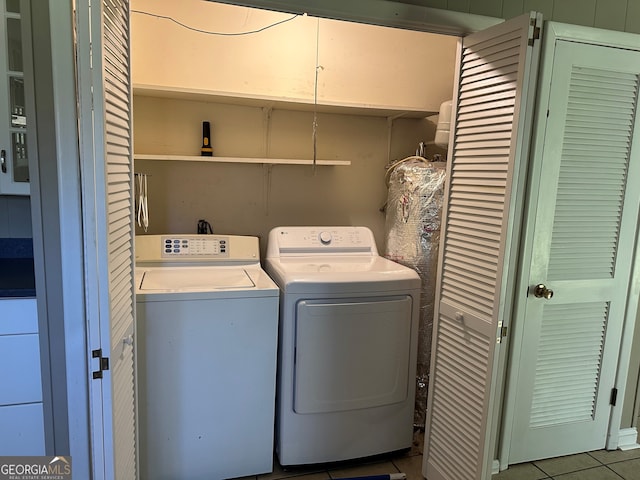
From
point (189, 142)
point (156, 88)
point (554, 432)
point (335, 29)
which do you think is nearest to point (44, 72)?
point (156, 88)

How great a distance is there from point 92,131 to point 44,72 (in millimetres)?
226

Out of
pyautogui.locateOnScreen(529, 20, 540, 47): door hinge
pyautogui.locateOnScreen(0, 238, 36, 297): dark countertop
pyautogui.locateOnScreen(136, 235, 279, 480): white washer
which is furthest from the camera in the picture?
pyautogui.locateOnScreen(136, 235, 279, 480): white washer

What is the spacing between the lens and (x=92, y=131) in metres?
1.18

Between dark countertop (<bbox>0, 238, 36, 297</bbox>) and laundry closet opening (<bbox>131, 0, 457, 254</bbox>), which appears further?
laundry closet opening (<bbox>131, 0, 457, 254</bbox>)

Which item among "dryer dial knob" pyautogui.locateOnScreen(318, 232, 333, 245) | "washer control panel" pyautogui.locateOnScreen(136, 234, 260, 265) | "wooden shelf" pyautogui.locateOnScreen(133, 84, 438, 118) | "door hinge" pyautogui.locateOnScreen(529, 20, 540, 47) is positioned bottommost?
"washer control panel" pyautogui.locateOnScreen(136, 234, 260, 265)

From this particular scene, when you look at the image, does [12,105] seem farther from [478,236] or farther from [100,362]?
[478,236]

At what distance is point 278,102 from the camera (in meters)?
→ 2.53

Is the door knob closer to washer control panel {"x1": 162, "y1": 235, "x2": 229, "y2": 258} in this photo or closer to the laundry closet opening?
the laundry closet opening

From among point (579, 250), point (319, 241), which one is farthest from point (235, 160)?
point (579, 250)

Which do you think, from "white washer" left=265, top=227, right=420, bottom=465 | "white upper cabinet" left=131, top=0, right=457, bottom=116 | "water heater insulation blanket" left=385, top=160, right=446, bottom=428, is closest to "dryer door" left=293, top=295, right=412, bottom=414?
"white washer" left=265, top=227, right=420, bottom=465

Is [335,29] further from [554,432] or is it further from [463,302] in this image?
[554,432]

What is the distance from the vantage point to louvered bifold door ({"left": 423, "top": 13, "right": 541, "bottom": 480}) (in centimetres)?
163

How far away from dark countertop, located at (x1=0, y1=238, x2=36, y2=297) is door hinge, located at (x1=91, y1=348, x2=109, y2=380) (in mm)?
359

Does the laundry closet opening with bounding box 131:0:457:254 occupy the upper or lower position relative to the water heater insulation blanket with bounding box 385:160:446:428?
upper
